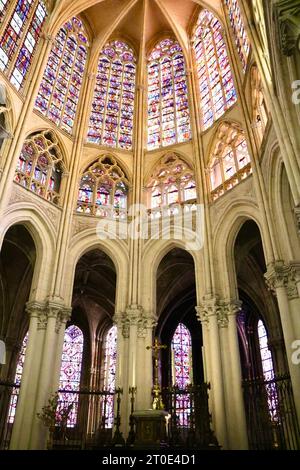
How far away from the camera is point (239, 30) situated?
17.3 m

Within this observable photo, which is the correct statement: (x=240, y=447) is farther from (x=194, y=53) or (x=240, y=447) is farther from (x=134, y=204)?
(x=194, y=53)

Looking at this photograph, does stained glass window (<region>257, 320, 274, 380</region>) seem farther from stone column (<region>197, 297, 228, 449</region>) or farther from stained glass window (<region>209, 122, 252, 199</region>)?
stained glass window (<region>209, 122, 252, 199</region>)

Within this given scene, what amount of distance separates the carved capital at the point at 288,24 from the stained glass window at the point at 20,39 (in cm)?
1101

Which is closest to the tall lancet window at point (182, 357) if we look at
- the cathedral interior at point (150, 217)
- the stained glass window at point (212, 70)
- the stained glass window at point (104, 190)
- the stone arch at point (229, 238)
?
the cathedral interior at point (150, 217)

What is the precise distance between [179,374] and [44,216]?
525 inches

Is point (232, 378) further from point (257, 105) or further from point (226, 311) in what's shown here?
point (257, 105)

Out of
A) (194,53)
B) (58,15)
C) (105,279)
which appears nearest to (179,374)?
(105,279)

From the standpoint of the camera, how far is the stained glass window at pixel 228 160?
15.9m

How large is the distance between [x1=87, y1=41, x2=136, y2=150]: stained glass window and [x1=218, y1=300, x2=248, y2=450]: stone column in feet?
33.6

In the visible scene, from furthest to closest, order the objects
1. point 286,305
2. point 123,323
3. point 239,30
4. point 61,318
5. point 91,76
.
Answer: point 91,76
point 239,30
point 123,323
point 61,318
point 286,305

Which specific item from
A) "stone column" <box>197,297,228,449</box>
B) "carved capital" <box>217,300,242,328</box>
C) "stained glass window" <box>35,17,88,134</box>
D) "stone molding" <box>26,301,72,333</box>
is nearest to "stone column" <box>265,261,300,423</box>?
"carved capital" <box>217,300,242,328</box>

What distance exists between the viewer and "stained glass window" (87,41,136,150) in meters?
20.2

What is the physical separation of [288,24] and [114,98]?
13.9m

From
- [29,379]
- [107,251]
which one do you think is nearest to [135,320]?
[107,251]
